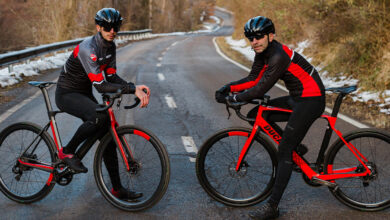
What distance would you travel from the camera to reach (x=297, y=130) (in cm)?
409

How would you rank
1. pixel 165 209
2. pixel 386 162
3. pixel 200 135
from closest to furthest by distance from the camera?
pixel 165 209 < pixel 386 162 < pixel 200 135

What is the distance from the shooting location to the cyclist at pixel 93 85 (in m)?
4.05

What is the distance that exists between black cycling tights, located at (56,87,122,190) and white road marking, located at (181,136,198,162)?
172 cm

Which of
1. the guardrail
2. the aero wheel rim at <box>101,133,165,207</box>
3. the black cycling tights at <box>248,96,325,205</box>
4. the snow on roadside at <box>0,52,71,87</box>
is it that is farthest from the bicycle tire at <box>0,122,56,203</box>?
the guardrail

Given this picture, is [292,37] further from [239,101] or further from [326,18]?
[239,101]

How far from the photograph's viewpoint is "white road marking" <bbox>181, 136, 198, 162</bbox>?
6432mm

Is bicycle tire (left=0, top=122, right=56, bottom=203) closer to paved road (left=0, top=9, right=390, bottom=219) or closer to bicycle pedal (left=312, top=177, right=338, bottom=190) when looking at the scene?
paved road (left=0, top=9, right=390, bottom=219)

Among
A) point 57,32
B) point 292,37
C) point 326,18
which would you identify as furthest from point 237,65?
point 57,32

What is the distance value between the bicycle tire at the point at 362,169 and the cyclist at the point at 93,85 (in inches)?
75.7

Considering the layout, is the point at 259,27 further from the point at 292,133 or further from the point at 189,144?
the point at 189,144

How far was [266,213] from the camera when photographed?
13.4 ft

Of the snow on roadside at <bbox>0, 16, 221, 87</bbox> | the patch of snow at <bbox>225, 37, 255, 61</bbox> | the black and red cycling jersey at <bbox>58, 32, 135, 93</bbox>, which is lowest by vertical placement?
the patch of snow at <bbox>225, 37, 255, 61</bbox>

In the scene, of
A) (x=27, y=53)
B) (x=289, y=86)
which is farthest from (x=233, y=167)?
(x=27, y=53)

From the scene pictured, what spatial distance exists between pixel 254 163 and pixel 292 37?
21.1 meters
